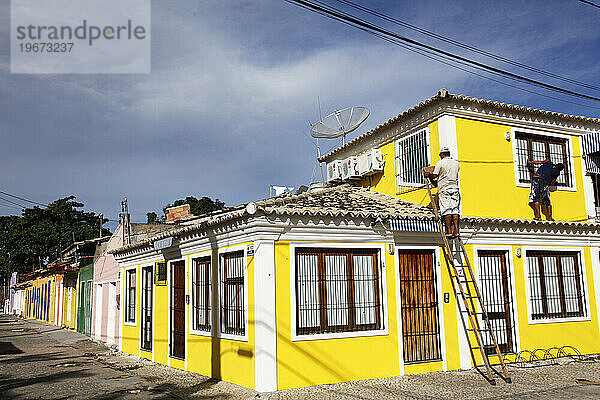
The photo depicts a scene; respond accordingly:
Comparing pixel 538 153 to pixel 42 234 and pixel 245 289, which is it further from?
pixel 42 234

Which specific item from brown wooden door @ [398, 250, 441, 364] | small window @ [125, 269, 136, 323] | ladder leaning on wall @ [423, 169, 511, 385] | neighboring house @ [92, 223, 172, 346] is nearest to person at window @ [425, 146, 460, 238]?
ladder leaning on wall @ [423, 169, 511, 385]

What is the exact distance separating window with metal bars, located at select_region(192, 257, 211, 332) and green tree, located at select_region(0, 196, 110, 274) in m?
37.6

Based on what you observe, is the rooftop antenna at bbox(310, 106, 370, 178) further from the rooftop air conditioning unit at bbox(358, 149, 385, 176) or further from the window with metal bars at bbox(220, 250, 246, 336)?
the window with metal bars at bbox(220, 250, 246, 336)

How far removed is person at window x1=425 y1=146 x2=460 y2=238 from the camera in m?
10.9

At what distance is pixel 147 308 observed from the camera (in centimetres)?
1479

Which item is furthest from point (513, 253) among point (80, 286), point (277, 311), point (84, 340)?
point (80, 286)

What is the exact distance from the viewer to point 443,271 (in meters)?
11.2

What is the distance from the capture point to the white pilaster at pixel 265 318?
9.05 m

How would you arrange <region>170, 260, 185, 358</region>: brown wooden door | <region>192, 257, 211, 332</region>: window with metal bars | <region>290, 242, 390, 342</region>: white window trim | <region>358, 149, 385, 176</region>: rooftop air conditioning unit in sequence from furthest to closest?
<region>358, 149, 385, 176</region>: rooftop air conditioning unit
<region>170, 260, 185, 358</region>: brown wooden door
<region>192, 257, 211, 332</region>: window with metal bars
<region>290, 242, 390, 342</region>: white window trim

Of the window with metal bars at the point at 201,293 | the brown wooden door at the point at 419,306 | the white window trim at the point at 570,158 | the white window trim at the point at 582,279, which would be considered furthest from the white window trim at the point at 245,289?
the white window trim at the point at 570,158

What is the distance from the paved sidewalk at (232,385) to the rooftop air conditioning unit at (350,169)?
600 cm

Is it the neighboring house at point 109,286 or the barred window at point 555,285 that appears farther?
the neighboring house at point 109,286

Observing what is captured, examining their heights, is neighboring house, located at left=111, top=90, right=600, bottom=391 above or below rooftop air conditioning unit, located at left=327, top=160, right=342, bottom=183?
below

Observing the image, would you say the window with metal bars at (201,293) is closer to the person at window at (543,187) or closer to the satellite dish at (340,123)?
the satellite dish at (340,123)
